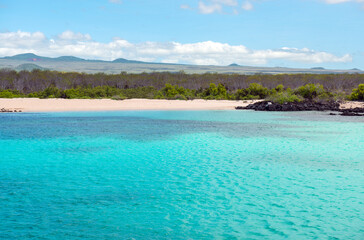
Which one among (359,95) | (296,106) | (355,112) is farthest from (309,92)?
(355,112)

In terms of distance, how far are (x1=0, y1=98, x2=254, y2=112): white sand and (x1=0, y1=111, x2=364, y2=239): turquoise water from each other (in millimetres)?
20969

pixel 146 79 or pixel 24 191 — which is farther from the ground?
pixel 146 79

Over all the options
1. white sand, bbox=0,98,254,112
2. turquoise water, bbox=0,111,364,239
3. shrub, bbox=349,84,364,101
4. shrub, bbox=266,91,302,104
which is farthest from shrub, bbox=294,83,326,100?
turquoise water, bbox=0,111,364,239

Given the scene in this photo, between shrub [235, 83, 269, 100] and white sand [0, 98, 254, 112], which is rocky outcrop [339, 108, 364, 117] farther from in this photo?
shrub [235, 83, 269, 100]

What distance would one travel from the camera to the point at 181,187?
10891 millimetres

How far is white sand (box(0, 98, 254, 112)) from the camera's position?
135ft

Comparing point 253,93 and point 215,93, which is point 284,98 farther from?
point 215,93

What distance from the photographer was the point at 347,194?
10305 millimetres

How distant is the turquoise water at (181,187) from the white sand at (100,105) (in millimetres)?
20969

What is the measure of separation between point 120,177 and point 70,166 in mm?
2570

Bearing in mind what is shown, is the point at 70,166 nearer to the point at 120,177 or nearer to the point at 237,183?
the point at 120,177

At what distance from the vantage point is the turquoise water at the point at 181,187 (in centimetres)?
791

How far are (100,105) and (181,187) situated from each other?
3531 cm

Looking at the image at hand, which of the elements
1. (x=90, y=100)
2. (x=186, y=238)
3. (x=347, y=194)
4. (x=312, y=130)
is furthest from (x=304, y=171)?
(x=90, y=100)
